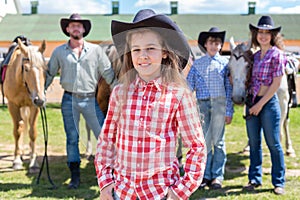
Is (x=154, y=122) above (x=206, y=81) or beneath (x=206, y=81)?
beneath

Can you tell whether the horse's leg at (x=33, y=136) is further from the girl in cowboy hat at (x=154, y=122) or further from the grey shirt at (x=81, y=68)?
the girl in cowboy hat at (x=154, y=122)

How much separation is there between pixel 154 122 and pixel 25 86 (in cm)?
367

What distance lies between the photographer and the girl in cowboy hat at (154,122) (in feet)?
6.20

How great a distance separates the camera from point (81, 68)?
4.30m

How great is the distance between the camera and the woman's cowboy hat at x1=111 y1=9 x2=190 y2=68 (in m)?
1.90

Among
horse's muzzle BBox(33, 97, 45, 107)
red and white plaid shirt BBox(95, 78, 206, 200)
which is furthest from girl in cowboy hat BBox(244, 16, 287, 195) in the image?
red and white plaid shirt BBox(95, 78, 206, 200)

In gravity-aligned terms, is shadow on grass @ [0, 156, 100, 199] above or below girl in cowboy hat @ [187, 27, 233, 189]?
below

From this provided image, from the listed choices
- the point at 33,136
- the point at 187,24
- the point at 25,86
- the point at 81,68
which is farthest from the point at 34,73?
the point at 187,24

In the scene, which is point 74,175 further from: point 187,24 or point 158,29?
point 187,24

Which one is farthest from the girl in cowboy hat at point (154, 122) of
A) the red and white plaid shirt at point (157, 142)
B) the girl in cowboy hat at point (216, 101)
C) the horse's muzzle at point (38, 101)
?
the horse's muzzle at point (38, 101)

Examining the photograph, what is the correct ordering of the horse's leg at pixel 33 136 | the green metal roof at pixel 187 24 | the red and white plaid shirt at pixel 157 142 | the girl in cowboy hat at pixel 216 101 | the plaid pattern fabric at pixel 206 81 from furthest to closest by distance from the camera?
the green metal roof at pixel 187 24 < the horse's leg at pixel 33 136 < the girl in cowboy hat at pixel 216 101 < the plaid pattern fabric at pixel 206 81 < the red and white plaid shirt at pixel 157 142

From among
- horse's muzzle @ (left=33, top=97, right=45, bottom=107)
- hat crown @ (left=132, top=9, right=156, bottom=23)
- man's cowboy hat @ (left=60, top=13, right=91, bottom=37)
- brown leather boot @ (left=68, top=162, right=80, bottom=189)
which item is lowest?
brown leather boot @ (left=68, top=162, right=80, bottom=189)

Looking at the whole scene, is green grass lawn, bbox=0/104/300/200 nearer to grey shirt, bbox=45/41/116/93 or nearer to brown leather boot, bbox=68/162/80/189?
brown leather boot, bbox=68/162/80/189

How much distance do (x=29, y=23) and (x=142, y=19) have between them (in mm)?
27273
